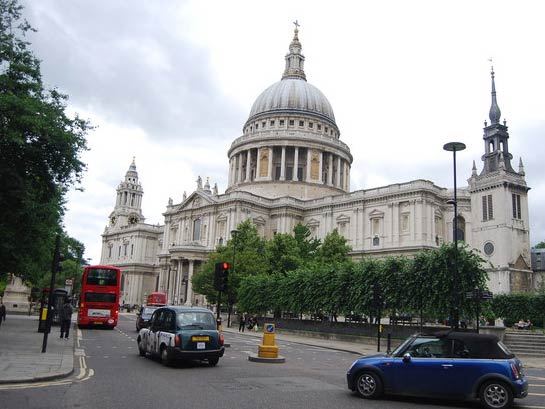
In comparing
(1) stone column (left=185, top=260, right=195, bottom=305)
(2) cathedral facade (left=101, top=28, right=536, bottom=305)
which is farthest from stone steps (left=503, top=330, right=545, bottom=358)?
(1) stone column (left=185, top=260, right=195, bottom=305)

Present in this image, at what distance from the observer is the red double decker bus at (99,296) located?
36.0 m

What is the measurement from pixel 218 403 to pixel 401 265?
2455 centimetres

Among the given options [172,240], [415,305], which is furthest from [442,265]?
[172,240]

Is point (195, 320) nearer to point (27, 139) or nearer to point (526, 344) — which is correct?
point (27, 139)

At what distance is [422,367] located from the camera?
1149 cm

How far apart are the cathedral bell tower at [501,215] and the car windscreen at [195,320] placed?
154ft

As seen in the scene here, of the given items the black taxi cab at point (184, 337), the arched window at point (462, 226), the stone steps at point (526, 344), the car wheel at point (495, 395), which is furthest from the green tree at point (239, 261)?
the car wheel at point (495, 395)

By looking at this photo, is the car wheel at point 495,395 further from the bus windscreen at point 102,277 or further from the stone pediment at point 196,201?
the stone pediment at point 196,201

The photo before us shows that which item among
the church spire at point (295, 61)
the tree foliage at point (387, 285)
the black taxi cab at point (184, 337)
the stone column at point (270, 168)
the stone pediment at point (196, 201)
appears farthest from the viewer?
the church spire at point (295, 61)

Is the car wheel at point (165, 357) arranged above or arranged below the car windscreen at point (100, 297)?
below

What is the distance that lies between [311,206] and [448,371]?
228 feet

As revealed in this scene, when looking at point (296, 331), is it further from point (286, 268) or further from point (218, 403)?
point (218, 403)

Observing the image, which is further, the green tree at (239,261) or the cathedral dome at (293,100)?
the cathedral dome at (293,100)

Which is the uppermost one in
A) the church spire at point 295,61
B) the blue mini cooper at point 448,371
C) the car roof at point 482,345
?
the church spire at point 295,61
